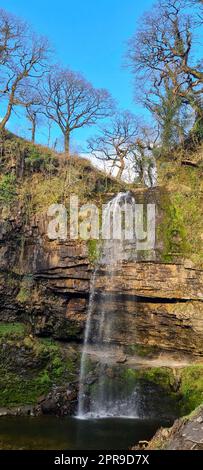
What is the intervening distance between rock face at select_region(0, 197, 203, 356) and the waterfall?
5.7 inches

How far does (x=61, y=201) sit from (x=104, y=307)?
14.2 ft

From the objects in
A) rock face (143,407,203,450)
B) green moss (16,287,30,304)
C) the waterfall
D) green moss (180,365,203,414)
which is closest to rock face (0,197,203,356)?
green moss (16,287,30,304)

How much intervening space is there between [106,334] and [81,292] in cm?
172

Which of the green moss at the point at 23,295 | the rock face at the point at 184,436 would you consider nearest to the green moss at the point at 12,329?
the green moss at the point at 23,295

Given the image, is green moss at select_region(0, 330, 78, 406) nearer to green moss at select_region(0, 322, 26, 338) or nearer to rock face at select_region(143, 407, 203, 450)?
green moss at select_region(0, 322, 26, 338)

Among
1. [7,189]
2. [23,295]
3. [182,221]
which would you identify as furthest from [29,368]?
[182,221]

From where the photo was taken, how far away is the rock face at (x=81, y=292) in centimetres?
1279

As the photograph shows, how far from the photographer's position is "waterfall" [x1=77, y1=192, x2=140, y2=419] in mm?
13000

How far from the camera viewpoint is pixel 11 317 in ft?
47.8

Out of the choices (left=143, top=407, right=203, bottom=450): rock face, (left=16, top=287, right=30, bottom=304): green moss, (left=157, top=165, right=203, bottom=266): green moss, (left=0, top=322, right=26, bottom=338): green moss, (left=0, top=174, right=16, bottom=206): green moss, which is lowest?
(left=143, top=407, right=203, bottom=450): rock face

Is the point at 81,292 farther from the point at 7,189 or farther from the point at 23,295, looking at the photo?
the point at 7,189

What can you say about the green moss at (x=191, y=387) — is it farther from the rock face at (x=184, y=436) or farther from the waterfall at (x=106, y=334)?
the rock face at (x=184, y=436)

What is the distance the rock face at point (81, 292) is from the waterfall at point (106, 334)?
146 mm

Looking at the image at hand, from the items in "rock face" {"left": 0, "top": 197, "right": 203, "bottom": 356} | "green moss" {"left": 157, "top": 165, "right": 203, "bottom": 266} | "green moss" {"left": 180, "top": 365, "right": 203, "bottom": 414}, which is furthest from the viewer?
"green moss" {"left": 157, "top": 165, "right": 203, "bottom": 266}
